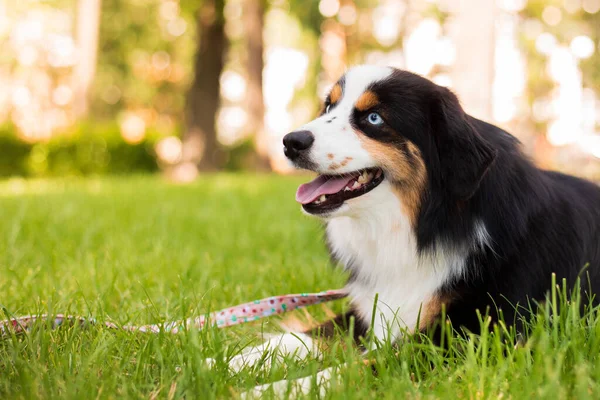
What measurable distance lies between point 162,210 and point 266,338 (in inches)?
182

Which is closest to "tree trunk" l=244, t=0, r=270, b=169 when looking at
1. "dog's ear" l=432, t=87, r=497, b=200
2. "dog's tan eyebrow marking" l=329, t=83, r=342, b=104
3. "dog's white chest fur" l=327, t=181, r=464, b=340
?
"dog's tan eyebrow marking" l=329, t=83, r=342, b=104

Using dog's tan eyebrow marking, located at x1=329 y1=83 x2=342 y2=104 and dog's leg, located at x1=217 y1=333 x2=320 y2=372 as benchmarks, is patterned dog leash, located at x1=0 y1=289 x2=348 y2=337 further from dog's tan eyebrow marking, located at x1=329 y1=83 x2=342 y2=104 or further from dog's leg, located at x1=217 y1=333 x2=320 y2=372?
dog's tan eyebrow marking, located at x1=329 y1=83 x2=342 y2=104

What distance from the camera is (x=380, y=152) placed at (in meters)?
2.68

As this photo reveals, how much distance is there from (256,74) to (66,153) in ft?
18.4

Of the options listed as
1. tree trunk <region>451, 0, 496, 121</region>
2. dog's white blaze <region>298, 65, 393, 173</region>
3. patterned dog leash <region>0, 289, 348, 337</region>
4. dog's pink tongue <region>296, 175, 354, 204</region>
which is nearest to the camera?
patterned dog leash <region>0, 289, 348, 337</region>

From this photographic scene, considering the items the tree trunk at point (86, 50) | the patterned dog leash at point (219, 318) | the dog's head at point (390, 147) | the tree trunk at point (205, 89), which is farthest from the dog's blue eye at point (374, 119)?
the tree trunk at point (86, 50)

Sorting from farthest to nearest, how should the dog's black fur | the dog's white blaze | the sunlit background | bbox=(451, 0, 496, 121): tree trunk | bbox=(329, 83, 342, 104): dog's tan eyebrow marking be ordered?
the sunlit background → bbox=(451, 0, 496, 121): tree trunk → bbox=(329, 83, 342, 104): dog's tan eyebrow marking → the dog's white blaze → the dog's black fur

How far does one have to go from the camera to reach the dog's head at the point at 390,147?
2.58 m

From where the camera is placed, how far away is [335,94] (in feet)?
9.89

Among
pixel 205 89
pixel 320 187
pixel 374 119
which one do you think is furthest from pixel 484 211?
pixel 205 89

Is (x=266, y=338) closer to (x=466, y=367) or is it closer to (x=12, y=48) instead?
(x=466, y=367)

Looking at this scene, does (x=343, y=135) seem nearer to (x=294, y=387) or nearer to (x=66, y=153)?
(x=294, y=387)

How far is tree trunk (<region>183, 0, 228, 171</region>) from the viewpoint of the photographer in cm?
1557

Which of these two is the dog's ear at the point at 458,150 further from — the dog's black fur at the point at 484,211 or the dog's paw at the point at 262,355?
the dog's paw at the point at 262,355
